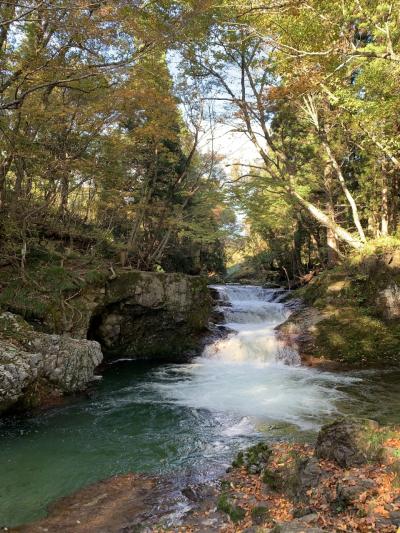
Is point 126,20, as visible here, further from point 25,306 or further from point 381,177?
point 381,177

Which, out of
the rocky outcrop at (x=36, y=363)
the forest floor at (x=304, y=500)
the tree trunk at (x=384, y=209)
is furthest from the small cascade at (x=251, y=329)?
the forest floor at (x=304, y=500)

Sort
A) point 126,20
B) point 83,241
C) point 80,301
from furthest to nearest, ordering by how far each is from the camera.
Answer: point 83,241 → point 80,301 → point 126,20

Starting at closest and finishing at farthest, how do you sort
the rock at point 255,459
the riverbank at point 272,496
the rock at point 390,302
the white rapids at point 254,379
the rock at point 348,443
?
the riverbank at point 272,496
the rock at point 348,443
the rock at point 255,459
the white rapids at point 254,379
the rock at point 390,302

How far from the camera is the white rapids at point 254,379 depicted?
8195 millimetres

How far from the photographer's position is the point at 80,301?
441 inches

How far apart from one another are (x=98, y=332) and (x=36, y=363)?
15.2 ft

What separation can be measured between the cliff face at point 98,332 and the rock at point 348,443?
18.2ft

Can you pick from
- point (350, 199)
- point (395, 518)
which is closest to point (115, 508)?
point (395, 518)

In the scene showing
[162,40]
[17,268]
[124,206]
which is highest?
[162,40]

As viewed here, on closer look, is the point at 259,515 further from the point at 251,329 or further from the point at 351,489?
the point at 251,329

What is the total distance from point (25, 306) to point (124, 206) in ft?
20.7

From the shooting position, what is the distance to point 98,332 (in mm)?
12539

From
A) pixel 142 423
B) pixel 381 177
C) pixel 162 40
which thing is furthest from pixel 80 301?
pixel 381 177

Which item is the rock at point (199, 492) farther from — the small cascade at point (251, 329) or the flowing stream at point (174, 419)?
the small cascade at point (251, 329)
